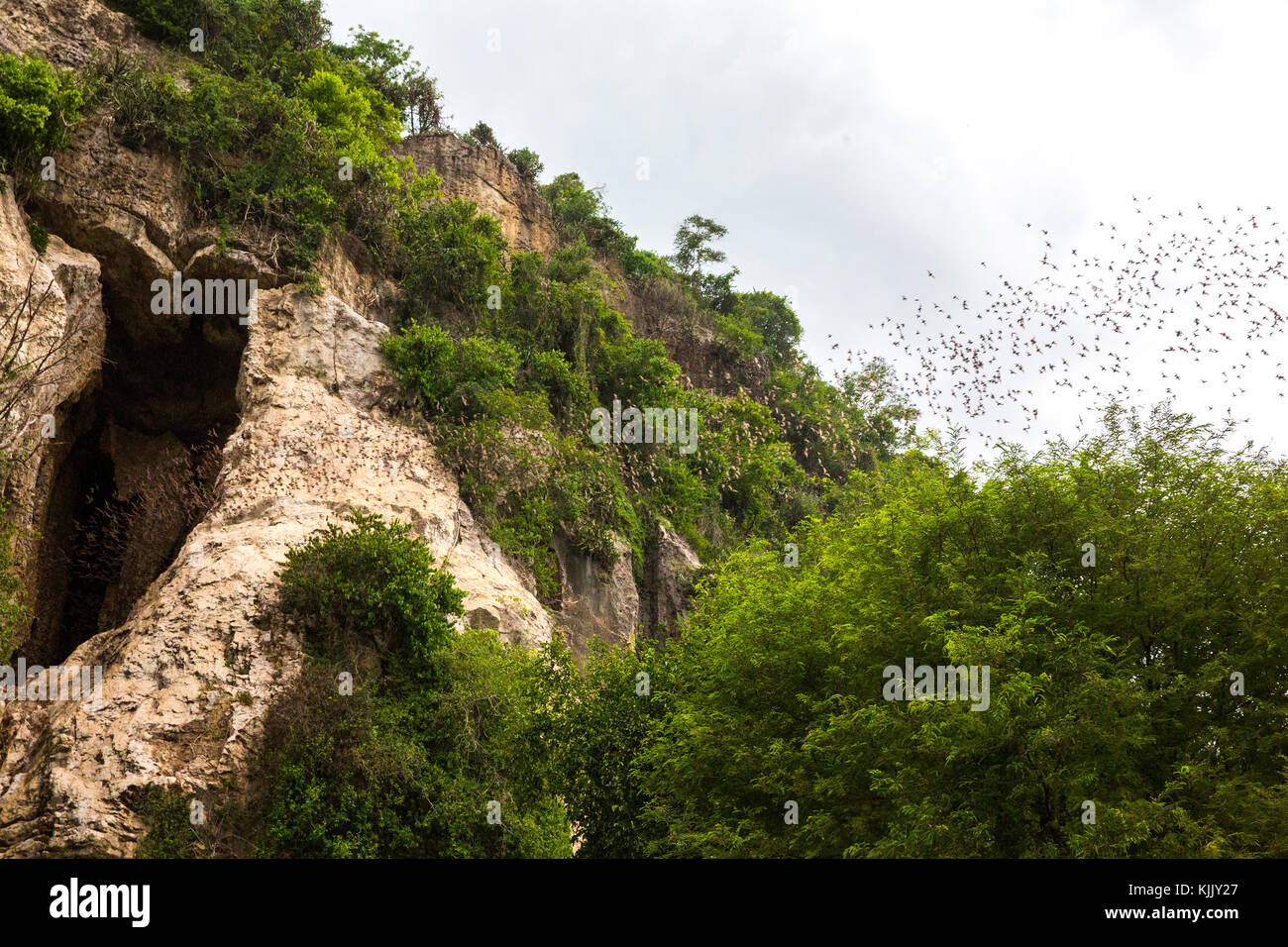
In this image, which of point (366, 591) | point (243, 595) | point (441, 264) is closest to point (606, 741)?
point (366, 591)

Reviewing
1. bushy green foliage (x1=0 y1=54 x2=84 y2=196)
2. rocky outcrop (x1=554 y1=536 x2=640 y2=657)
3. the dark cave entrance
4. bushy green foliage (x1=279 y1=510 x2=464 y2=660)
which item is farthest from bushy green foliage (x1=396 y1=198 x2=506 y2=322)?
bushy green foliage (x1=279 y1=510 x2=464 y2=660)

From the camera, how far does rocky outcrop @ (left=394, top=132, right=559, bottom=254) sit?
129ft

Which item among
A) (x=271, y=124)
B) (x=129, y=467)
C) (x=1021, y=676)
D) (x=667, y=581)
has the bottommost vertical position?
(x=1021, y=676)

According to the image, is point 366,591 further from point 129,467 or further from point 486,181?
point 486,181

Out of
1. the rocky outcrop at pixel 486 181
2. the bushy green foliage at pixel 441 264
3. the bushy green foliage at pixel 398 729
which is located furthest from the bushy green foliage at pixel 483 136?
the bushy green foliage at pixel 398 729

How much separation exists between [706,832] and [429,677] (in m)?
6.53

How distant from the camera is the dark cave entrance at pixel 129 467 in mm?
21297

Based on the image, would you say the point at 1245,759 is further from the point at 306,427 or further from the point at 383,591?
the point at 306,427

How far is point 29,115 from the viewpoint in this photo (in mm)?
19750

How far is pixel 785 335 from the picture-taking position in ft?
188

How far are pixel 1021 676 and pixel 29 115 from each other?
69.4 ft

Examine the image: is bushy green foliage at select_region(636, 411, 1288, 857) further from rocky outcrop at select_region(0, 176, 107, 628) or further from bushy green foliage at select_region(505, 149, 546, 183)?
bushy green foliage at select_region(505, 149, 546, 183)

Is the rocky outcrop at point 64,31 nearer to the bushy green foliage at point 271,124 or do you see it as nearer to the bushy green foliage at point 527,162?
the bushy green foliage at point 271,124
